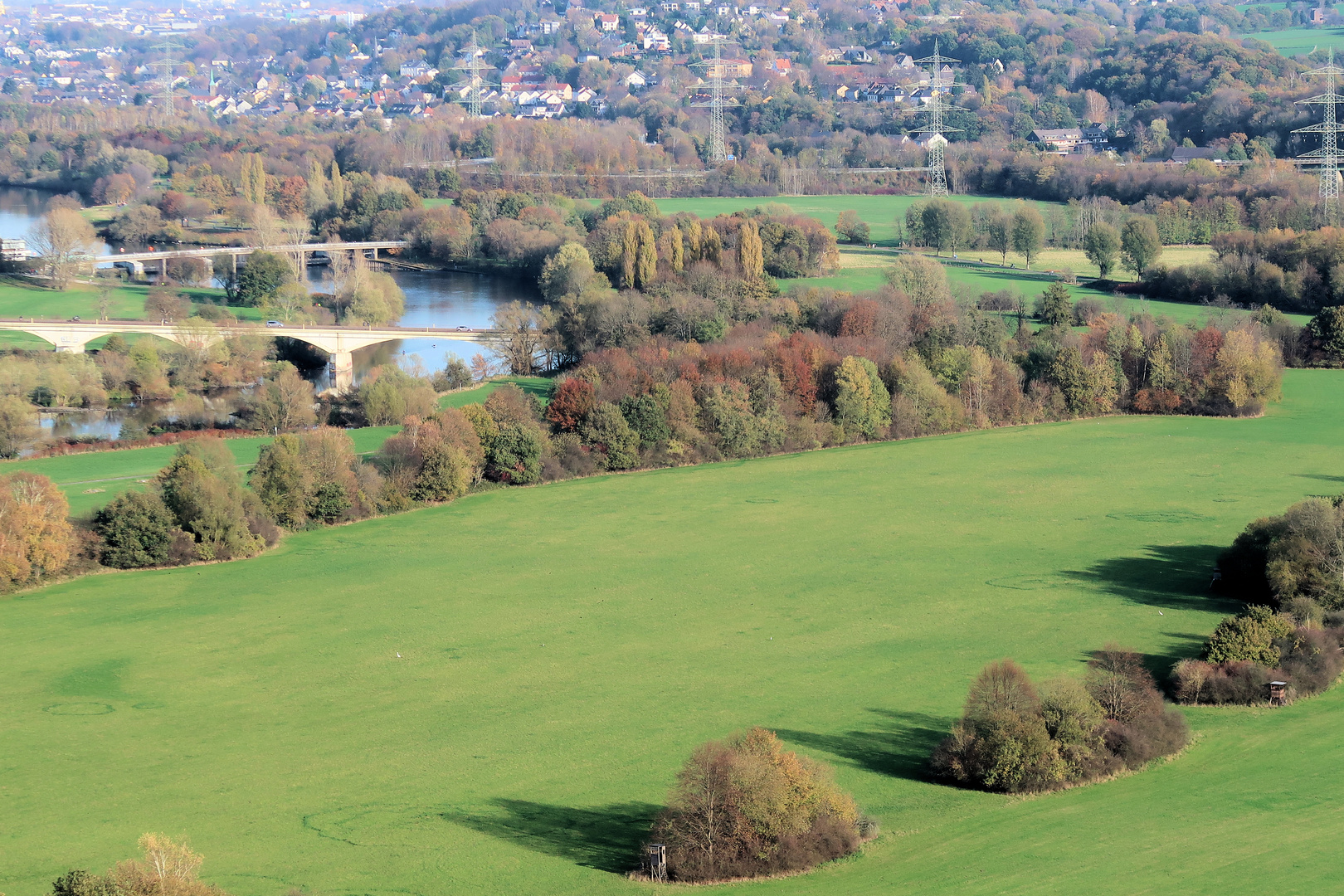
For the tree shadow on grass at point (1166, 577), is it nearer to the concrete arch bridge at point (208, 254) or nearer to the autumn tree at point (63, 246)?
the concrete arch bridge at point (208, 254)

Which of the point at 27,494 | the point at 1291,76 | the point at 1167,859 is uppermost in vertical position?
the point at 1291,76

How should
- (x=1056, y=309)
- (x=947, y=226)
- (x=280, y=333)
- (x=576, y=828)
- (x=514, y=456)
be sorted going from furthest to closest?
1. (x=947, y=226)
2. (x=280, y=333)
3. (x=1056, y=309)
4. (x=514, y=456)
5. (x=576, y=828)

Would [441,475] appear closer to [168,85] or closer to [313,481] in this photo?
[313,481]

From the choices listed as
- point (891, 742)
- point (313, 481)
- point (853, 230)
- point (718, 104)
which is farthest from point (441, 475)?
point (718, 104)

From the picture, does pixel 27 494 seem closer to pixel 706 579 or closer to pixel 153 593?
pixel 153 593

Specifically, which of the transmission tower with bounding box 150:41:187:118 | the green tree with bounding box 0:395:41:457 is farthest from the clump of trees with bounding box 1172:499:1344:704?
the transmission tower with bounding box 150:41:187:118

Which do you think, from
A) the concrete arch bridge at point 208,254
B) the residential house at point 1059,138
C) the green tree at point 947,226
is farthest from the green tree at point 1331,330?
the residential house at point 1059,138

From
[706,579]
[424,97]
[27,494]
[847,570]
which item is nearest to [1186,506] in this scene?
[847,570]

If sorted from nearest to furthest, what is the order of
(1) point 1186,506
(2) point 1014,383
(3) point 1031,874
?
(3) point 1031,874 < (1) point 1186,506 < (2) point 1014,383
